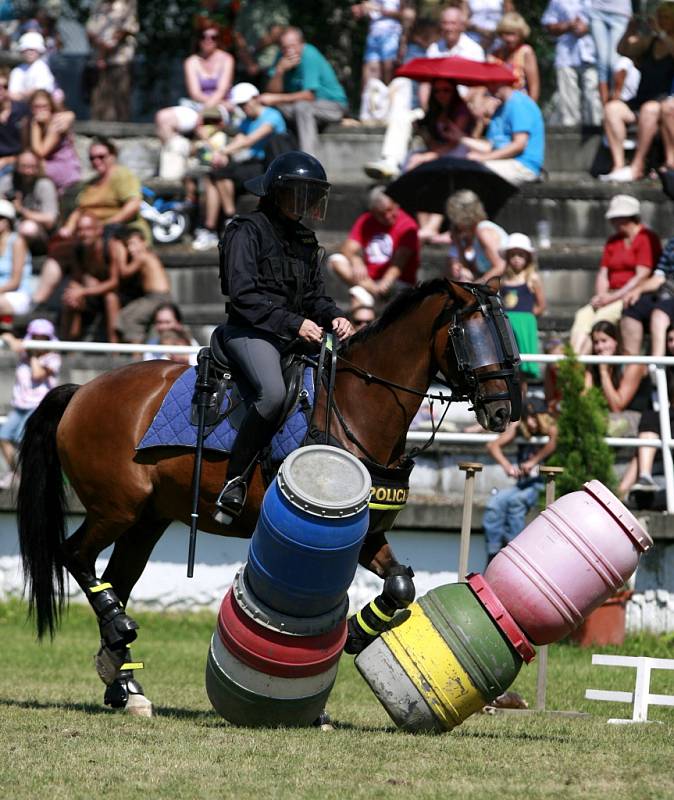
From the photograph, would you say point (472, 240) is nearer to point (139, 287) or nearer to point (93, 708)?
point (139, 287)

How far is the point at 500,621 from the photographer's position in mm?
8289

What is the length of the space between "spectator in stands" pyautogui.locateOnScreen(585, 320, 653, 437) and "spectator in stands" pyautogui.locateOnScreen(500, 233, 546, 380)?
23.9 inches

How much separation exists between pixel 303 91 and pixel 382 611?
11.2m

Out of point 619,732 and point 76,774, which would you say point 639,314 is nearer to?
point 619,732

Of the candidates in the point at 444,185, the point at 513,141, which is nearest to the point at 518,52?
the point at 513,141

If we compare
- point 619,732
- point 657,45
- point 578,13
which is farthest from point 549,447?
point 578,13

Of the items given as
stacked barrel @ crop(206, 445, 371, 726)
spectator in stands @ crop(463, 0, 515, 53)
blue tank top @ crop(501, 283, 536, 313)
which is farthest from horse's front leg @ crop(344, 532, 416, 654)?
spectator in stands @ crop(463, 0, 515, 53)

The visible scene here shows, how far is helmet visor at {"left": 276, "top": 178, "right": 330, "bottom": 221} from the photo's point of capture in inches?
350

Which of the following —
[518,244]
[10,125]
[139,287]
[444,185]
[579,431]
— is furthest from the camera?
[10,125]

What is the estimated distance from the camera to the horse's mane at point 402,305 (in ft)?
29.2

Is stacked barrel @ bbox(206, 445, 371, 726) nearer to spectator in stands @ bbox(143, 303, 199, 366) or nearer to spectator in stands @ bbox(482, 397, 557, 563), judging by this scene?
spectator in stands @ bbox(482, 397, 557, 563)

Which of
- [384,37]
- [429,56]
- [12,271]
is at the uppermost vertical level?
[429,56]

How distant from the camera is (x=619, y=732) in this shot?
28.2 feet

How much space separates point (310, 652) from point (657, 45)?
1072 centimetres
